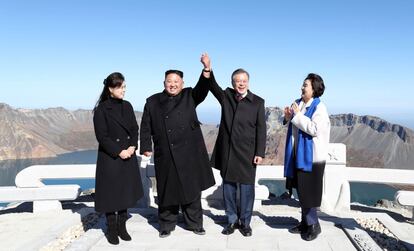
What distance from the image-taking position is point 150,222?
4.89 m

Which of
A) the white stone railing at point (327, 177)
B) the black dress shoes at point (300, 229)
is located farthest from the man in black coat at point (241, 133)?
the white stone railing at point (327, 177)

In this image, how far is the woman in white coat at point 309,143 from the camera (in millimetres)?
3980

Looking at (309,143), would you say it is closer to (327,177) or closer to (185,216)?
(185,216)

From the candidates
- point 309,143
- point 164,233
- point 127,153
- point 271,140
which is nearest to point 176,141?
point 127,153

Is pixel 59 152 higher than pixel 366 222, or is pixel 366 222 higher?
pixel 366 222

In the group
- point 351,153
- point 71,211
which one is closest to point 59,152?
point 351,153

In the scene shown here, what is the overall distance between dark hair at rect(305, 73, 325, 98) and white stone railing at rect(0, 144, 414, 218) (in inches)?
78.1

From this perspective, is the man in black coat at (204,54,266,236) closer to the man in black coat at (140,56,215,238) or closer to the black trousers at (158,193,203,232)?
the man in black coat at (140,56,215,238)

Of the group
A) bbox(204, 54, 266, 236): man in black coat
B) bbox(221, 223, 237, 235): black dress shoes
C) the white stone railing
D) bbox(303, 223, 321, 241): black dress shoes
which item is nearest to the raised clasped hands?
bbox(204, 54, 266, 236): man in black coat

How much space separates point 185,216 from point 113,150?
120 cm

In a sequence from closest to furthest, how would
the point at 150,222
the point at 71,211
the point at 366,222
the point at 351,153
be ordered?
the point at 150,222 → the point at 366,222 → the point at 71,211 → the point at 351,153

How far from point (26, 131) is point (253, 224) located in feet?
410

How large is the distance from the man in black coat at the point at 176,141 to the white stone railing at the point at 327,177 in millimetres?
1452

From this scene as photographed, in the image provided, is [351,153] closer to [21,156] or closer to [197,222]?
[21,156]
